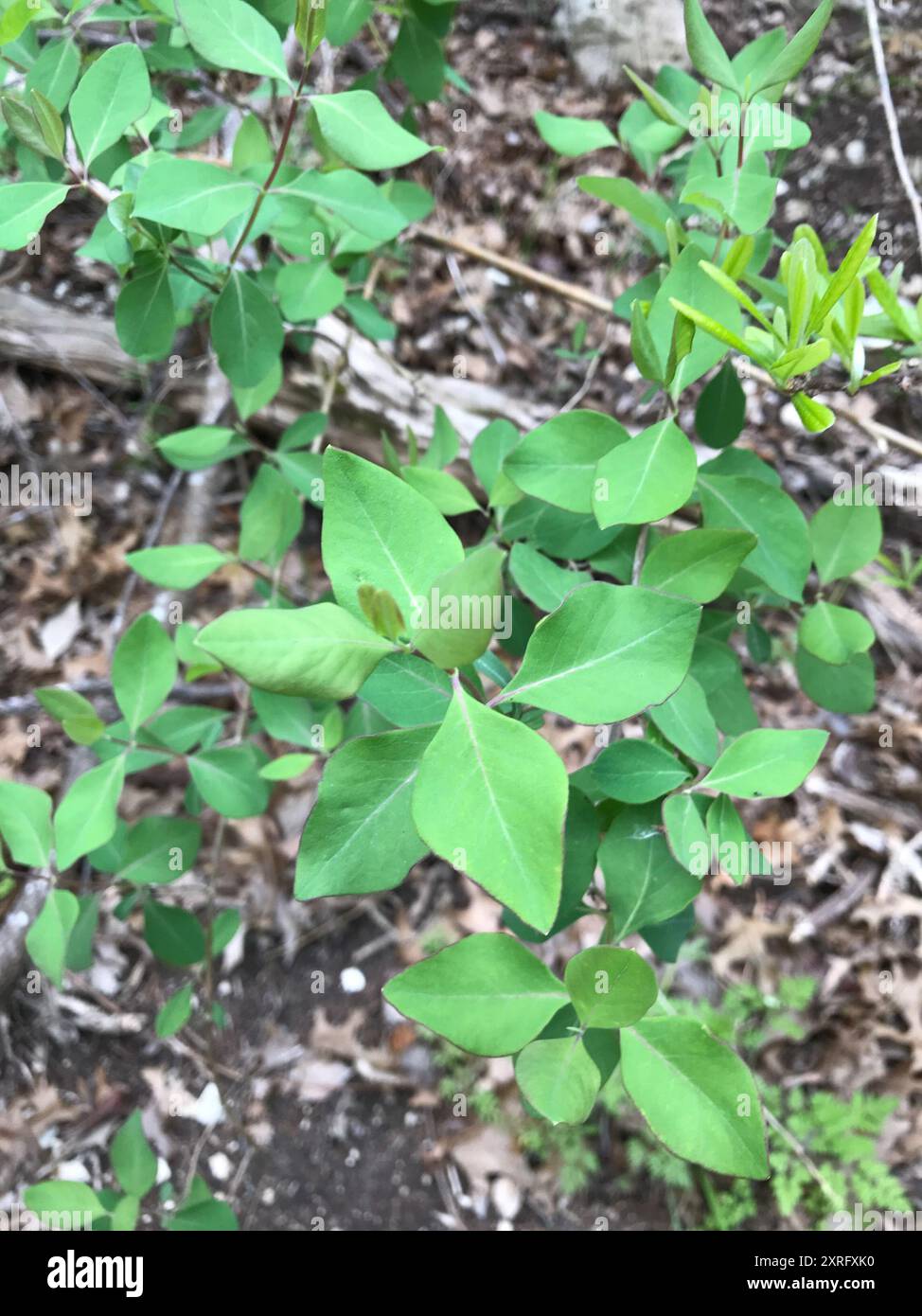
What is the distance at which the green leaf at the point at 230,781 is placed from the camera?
148 cm

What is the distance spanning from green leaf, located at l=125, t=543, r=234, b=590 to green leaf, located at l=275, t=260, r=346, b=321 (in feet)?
1.51

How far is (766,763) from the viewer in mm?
931

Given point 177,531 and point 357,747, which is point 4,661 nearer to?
point 177,531

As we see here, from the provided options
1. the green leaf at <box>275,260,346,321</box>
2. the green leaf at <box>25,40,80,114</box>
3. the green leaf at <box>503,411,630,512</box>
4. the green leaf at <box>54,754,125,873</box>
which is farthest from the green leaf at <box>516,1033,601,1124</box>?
the green leaf at <box>25,40,80,114</box>

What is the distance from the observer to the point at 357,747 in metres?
0.79

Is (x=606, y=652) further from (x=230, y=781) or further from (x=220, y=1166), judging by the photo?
(x=220, y=1166)

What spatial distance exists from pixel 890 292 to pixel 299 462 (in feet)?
3.47

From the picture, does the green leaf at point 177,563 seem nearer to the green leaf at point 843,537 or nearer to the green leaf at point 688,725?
the green leaf at point 688,725

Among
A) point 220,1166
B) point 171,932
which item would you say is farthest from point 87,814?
point 220,1166

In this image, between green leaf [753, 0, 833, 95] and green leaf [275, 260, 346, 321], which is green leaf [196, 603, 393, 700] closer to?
green leaf [753, 0, 833, 95]

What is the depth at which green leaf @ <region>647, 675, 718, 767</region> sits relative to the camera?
0.99m

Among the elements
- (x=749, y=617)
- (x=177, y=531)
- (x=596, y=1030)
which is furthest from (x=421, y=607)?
(x=177, y=531)

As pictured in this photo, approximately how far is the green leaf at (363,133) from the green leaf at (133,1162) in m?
1.62

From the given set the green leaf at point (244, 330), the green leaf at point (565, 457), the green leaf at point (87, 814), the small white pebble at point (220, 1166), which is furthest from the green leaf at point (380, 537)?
the small white pebble at point (220, 1166)
